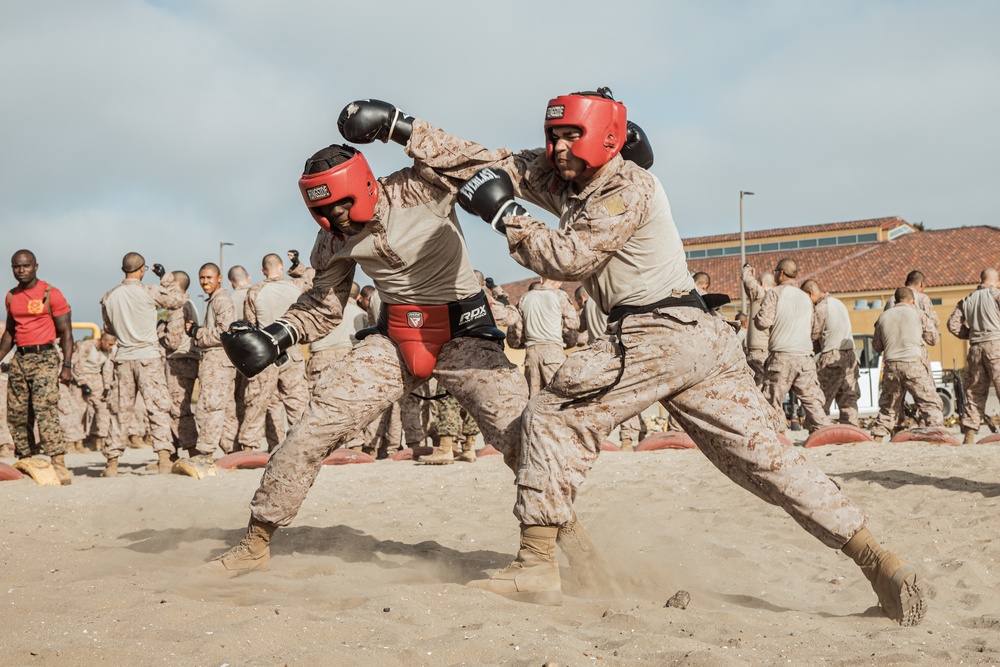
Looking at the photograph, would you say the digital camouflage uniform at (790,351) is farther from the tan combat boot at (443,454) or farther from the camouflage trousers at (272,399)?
the camouflage trousers at (272,399)

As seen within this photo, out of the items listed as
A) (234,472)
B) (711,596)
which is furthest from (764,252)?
(711,596)

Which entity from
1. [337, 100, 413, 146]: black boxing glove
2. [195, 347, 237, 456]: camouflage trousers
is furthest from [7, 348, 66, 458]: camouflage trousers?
[337, 100, 413, 146]: black boxing glove

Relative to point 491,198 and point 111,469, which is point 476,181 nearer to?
point 491,198

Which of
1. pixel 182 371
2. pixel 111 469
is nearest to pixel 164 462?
→ pixel 111 469

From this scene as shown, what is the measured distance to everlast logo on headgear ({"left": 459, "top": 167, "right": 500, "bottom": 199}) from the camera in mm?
4055

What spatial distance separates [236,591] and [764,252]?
1957 inches

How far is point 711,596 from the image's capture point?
15.1ft

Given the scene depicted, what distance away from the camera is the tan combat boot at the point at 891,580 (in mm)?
3908

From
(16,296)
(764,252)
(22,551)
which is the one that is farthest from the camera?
(764,252)

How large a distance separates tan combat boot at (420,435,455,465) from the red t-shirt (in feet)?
12.4

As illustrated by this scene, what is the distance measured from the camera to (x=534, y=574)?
13.5ft

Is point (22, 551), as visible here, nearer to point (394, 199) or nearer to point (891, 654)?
point (394, 199)

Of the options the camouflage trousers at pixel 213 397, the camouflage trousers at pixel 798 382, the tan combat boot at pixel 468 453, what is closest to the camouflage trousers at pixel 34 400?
the camouflage trousers at pixel 213 397

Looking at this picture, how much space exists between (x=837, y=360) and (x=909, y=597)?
29.4 ft
